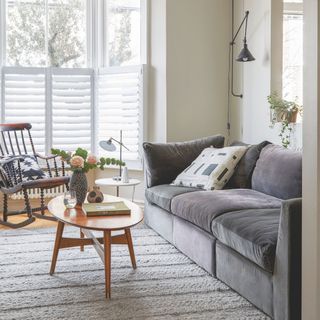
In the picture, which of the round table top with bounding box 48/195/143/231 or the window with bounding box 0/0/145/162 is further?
the window with bounding box 0/0/145/162

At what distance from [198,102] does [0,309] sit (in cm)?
327

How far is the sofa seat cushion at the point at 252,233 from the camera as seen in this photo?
2430mm

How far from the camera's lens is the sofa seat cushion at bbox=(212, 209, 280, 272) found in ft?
7.97

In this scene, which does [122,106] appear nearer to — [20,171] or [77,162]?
[20,171]

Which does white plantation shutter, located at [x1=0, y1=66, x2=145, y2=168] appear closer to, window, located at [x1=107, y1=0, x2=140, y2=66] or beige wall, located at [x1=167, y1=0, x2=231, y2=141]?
window, located at [x1=107, y1=0, x2=140, y2=66]

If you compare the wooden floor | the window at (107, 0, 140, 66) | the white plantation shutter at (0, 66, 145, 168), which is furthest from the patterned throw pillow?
the window at (107, 0, 140, 66)

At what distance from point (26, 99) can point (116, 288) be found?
120 inches

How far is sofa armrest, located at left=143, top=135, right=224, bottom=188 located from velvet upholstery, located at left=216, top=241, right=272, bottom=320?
1521 mm

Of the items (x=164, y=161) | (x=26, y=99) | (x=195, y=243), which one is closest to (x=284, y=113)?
(x=164, y=161)

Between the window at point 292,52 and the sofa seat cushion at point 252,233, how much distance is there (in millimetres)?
1873

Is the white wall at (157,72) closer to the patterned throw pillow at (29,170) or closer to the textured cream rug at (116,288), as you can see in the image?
the patterned throw pillow at (29,170)

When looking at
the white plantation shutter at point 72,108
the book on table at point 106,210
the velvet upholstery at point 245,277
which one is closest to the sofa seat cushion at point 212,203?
the velvet upholstery at point 245,277

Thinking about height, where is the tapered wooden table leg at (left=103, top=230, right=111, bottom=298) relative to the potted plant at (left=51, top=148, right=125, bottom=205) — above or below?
below

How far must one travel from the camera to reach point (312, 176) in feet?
6.84
